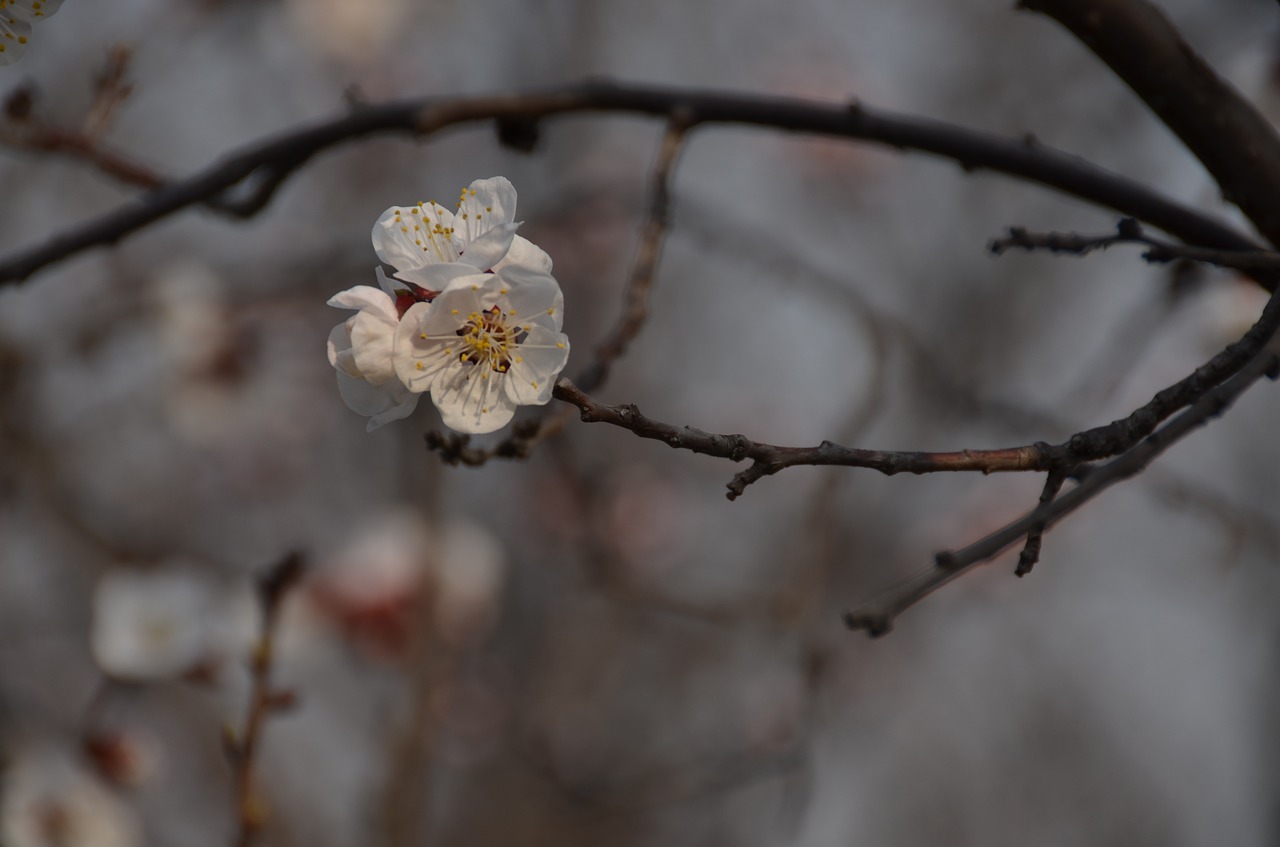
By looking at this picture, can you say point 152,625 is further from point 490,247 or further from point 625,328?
point 490,247

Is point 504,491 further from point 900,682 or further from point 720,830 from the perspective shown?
point 900,682

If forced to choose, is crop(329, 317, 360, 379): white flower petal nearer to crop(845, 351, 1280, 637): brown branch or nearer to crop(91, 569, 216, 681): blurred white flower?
crop(845, 351, 1280, 637): brown branch

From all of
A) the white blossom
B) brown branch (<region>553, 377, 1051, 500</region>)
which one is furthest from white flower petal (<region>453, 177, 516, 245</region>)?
brown branch (<region>553, 377, 1051, 500</region>)

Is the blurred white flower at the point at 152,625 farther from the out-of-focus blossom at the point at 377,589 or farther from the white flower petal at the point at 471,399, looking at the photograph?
the white flower petal at the point at 471,399

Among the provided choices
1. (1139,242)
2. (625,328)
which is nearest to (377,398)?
(625,328)

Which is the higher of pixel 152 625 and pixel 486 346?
pixel 486 346
